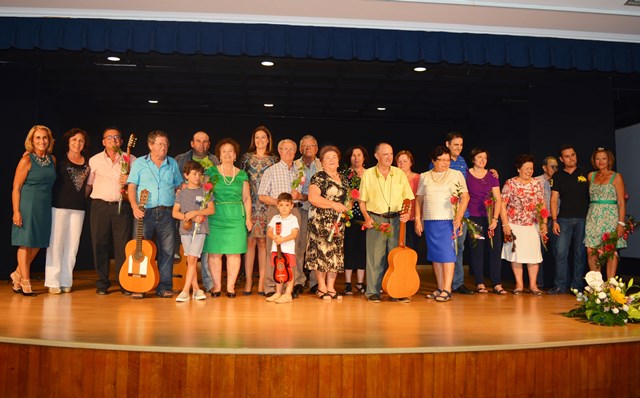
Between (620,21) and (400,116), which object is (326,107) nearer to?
(400,116)

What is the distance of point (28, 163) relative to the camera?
18.7 ft

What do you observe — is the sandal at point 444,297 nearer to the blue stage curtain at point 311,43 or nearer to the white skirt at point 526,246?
the white skirt at point 526,246

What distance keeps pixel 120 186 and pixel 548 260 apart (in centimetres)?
564

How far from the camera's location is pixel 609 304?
4.50 meters

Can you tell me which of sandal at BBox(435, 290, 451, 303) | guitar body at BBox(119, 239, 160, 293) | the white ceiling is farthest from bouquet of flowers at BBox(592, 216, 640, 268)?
guitar body at BBox(119, 239, 160, 293)

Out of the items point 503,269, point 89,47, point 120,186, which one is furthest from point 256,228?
point 503,269

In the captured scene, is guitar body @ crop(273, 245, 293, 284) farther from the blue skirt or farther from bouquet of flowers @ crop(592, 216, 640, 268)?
bouquet of flowers @ crop(592, 216, 640, 268)

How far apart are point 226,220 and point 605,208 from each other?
4.13 meters

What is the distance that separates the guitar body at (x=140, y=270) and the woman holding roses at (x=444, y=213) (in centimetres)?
253

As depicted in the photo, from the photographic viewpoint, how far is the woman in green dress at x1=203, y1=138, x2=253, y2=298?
18.6ft

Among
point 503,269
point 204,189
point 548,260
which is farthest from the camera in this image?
point 503,269

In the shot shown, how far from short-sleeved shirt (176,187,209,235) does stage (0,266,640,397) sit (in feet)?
4.09

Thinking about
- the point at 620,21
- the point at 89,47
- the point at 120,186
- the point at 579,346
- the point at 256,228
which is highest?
the point at 620,21

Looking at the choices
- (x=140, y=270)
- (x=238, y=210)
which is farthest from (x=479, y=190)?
(x=140, y=270)
